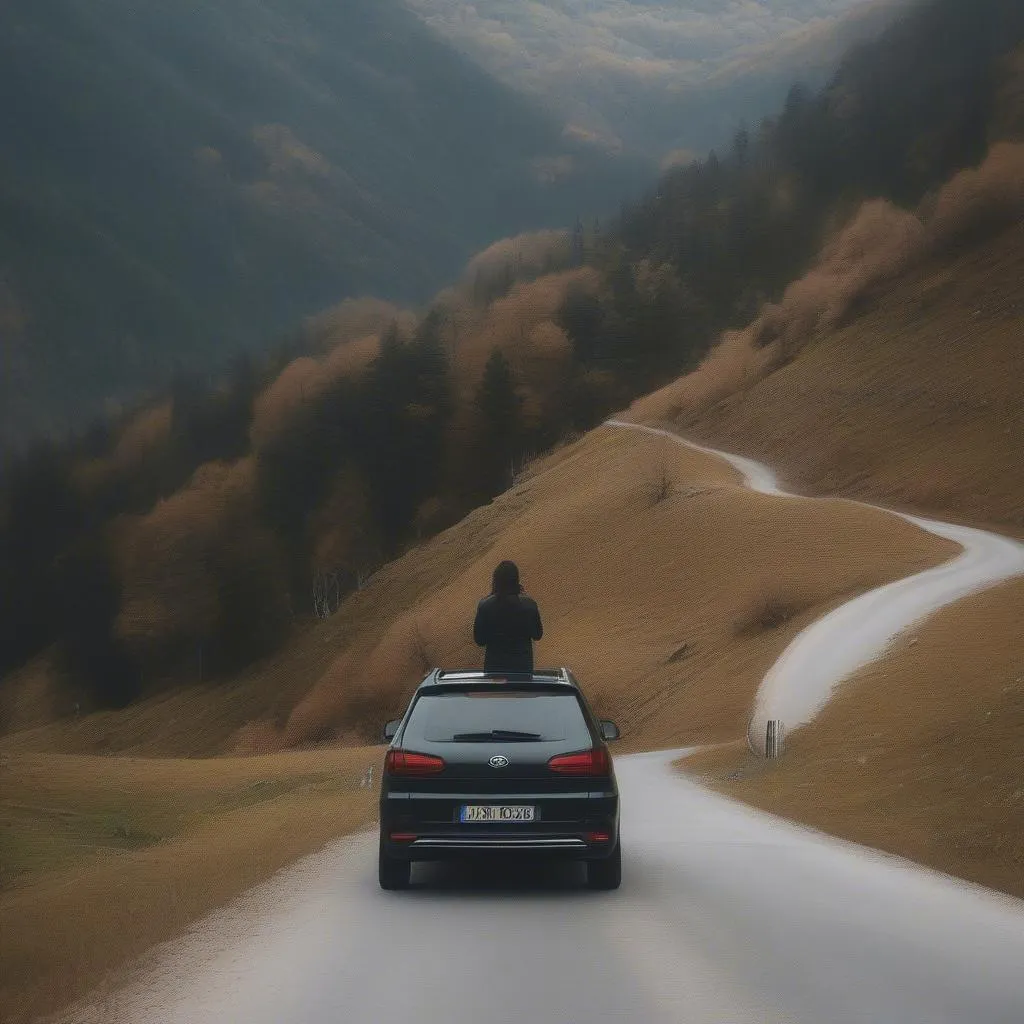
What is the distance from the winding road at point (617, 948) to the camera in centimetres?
662

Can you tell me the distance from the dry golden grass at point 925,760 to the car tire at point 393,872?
4.82 metres

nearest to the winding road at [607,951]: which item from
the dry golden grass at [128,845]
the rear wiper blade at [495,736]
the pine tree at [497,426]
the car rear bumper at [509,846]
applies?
the car rear bumper at [509,846]

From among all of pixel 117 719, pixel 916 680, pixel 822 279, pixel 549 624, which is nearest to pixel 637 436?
pixel 822 279

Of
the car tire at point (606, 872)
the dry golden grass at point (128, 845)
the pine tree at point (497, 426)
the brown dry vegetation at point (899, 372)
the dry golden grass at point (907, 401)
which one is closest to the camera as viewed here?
the dry golden grass at point (128, 845)

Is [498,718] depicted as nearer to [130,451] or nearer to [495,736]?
[495,736]

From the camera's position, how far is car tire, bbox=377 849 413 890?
9961 millimetres

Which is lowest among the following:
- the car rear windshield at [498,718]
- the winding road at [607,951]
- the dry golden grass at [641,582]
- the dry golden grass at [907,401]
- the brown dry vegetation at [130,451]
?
the winding road at [607,951]

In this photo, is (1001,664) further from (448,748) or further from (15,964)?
(15,964)

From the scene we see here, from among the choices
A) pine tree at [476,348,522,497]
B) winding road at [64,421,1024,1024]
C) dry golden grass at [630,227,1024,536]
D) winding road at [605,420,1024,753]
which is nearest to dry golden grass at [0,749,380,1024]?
winding road at [64,421,1024,1024]

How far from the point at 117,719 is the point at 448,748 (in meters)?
113

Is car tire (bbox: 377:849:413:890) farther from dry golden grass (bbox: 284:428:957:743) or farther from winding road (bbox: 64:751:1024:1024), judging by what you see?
dry golden grass (bbox: 284:428:957:743)

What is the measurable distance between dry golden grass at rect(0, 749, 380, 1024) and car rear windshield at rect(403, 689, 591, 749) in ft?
6.99

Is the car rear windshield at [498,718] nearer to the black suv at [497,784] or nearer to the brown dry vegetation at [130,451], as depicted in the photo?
the black suv at [497,784]

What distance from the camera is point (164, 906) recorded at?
10273 mm
